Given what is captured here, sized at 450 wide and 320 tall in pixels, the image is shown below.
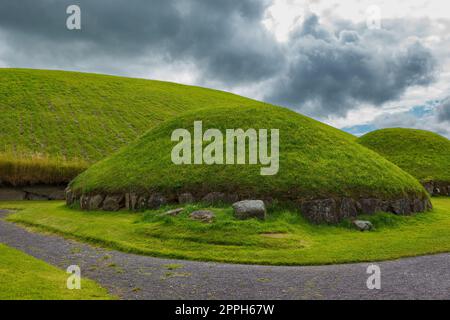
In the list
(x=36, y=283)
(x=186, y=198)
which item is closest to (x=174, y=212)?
(x=186, y=198)

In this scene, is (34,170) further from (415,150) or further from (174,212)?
(415,150)

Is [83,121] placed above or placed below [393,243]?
above

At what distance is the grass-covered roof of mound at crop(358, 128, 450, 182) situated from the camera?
173 ft

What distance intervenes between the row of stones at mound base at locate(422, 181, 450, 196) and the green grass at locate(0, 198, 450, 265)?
2774cm

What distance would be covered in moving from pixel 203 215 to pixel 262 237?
365cm

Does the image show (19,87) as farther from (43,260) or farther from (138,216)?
(43,260)

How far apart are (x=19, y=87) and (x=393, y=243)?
262 feet

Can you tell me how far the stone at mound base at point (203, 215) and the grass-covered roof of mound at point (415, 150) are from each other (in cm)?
3963

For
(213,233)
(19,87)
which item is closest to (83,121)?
(19,87)

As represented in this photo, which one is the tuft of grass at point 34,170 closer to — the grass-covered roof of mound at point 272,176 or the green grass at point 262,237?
the grass-covered roof of mound at point 272,176

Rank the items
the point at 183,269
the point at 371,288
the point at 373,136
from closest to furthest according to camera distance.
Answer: the point at 371,288 < the point at 183,269 < the point at 373,136

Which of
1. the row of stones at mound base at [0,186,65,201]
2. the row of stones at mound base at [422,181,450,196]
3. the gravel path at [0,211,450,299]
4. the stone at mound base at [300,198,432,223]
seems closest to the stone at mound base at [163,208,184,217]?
the gravel path at [0,211,450,299]

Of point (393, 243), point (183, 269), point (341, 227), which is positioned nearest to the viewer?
point (183, 269)
